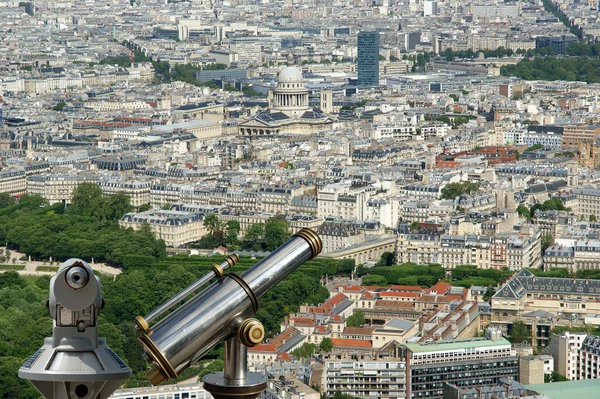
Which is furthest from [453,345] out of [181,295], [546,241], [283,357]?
[181,295]

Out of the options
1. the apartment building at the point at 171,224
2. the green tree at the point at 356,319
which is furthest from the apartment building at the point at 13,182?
the green tree at the point at 356,319

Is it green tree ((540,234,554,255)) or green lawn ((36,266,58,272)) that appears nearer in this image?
green lawn ((36,266,58,272))

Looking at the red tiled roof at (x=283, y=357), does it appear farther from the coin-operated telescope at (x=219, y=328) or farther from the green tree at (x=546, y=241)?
the coin-operated telescope at (x=219, y=328)

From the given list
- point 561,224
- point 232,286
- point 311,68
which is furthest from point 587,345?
point 311,68

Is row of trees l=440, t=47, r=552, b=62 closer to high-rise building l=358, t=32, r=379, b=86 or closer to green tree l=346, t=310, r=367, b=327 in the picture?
high-rise building l=358, t=32, r=379, b=86

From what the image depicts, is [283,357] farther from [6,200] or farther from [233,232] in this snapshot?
[6,200]

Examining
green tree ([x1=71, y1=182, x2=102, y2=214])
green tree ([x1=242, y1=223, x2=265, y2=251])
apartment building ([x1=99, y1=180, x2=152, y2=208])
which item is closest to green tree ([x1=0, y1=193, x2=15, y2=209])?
green tree ([x1=71, y1=182, x2=102, y2=214])
